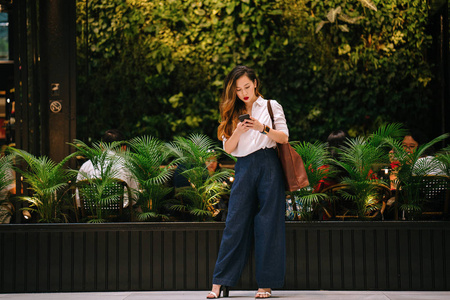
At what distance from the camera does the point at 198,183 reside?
11.6 feet

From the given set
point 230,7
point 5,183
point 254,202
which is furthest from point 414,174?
point 230,7

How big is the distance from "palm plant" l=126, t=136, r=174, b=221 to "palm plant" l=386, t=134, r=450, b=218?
1.56 metres

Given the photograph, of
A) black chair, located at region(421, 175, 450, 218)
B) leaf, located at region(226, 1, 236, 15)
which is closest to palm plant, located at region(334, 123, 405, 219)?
black chair, located at region(421, 175, 450, 218)

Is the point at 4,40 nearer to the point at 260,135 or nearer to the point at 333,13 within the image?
the point at 333,13

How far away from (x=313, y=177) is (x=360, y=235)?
1.58 feet

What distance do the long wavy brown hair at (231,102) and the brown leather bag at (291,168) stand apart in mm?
208

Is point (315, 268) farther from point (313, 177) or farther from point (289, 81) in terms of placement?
point (289, 81)

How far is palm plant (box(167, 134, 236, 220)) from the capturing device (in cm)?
351

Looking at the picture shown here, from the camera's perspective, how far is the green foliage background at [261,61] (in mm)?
7266

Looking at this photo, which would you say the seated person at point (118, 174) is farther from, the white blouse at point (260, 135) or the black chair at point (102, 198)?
the white blouse at point (260, 135)

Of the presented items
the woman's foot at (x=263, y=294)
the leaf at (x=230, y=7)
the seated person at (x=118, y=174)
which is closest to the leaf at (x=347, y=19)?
the leaf at (x=230, y=7)

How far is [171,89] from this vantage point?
770 centimetres

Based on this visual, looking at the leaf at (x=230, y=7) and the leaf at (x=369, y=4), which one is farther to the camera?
the leaf at (x=230, y=7)

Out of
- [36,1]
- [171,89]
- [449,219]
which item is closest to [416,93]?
[171,89]
